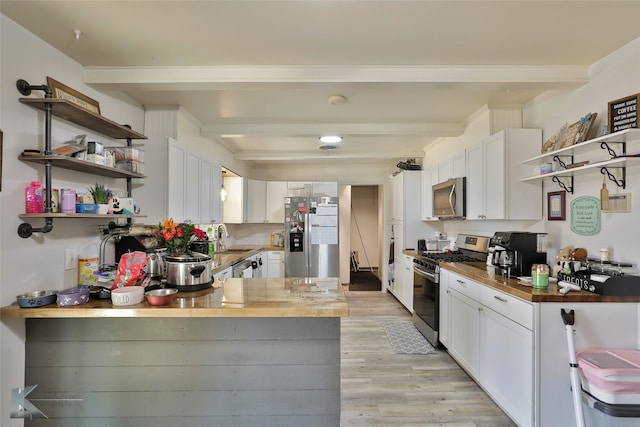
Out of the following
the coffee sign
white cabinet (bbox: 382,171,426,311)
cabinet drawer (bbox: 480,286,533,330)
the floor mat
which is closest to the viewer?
the coffee sign

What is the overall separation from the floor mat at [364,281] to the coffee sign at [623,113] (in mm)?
4778

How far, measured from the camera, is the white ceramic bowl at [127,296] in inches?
64.4

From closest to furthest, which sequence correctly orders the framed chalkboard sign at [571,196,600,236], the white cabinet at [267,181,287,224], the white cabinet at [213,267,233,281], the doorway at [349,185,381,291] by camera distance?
the framed chalkboard sign at [571,196,600,236], the white cabinet at [213,267,233,281], the white cabinet at [267,181,287,224], the doorway at [349,185,381,291]

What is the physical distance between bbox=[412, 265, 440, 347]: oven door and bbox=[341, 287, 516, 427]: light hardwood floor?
0.31 metres

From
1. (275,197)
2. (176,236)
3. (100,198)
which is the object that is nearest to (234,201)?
(275,197)

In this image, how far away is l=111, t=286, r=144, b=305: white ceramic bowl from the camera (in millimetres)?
1636

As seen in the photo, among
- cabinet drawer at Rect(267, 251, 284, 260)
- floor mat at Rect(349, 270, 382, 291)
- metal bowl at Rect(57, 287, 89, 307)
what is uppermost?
metal bowl at Rect(57, 287, 89, 307)

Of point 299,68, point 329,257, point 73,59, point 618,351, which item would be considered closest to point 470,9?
point 299,68

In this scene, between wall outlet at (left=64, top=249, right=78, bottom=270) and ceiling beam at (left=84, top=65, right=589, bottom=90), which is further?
ceiling beam at (left=84, top=65, right=589, bottom=90)

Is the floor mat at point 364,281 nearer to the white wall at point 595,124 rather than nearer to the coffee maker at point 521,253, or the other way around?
the white wall at point 595,124

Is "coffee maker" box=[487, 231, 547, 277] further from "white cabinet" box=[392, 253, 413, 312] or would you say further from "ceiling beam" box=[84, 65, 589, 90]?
"white cabinet" box=[392, 253, 413, 312]

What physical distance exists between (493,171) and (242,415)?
2831 mm

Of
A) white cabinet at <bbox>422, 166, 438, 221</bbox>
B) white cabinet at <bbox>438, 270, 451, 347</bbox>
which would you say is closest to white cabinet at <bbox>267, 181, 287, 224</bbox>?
white cabinet at <bbox>422, 166, 438, 221</bbox>

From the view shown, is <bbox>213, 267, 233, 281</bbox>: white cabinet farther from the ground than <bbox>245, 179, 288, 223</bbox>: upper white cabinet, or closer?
closer
